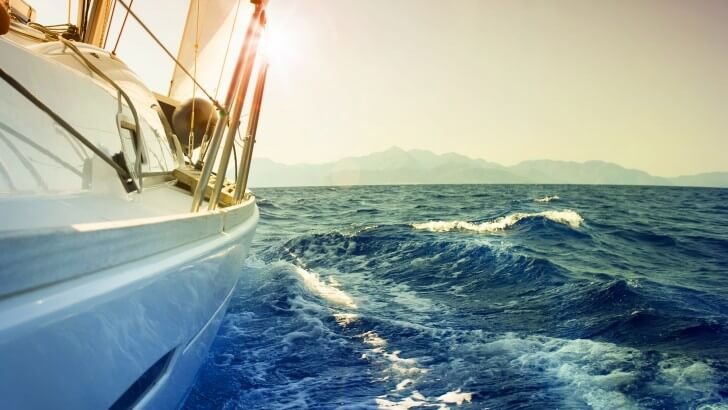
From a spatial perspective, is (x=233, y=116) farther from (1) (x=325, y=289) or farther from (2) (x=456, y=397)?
(1) (x=325, y=289)

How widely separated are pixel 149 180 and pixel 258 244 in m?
8.43

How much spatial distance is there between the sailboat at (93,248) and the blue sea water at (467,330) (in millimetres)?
1524

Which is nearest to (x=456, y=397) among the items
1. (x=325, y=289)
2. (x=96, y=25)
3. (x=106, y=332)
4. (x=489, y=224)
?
(x=106, y=332)

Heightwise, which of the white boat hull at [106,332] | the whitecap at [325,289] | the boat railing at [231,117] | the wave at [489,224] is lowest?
the whitecap at [325,289]

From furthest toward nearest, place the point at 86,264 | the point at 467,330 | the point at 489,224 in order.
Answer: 1. the point at 489,224
2. the point at 467,330
3. the point at 86,264

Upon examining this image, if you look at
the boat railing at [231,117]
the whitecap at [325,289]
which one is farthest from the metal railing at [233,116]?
A: the whitecap at [325,289]

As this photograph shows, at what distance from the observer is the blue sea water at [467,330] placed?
362 centimetres

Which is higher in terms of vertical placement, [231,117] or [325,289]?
[231,117]

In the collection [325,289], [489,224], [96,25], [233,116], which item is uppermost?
[96,25]

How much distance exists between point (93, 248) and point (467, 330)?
4601 mm

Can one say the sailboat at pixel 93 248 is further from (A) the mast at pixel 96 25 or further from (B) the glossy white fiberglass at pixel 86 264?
(A) the mast at pixel 96 25

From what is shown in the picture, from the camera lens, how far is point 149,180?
3164 mm

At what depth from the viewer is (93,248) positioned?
3.82ft

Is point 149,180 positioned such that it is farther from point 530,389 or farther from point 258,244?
point 258,244
